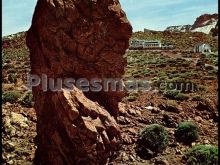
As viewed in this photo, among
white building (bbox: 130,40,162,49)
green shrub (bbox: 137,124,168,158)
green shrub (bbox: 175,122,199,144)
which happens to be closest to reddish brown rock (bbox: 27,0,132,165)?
green shrub (bbox: 137,124,168,158)

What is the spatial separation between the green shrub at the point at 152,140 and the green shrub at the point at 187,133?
0.91 m

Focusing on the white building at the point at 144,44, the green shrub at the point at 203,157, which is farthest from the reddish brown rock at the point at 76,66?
the white building at the point at 144,44

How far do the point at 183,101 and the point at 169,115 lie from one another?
14.6 feet

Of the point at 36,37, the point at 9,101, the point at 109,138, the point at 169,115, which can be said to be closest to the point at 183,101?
the point at 169,115

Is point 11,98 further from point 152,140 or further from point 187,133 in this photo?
point 187,133

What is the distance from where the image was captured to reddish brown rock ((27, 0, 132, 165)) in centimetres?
1133

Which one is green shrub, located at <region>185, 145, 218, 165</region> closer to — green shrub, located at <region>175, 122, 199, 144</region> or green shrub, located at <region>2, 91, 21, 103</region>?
green shrub, located at <region>175, 122, 199, 144</region>

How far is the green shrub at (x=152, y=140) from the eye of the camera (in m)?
14.4

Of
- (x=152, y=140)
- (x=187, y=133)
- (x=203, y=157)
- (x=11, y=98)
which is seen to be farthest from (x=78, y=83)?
(x=11, y=98)

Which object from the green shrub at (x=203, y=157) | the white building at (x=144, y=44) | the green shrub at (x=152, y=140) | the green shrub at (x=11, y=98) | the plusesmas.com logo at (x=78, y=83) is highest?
the white building at (x=144, y=44)

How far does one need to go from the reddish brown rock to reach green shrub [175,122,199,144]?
159 inches

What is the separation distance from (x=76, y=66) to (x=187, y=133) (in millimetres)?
5798

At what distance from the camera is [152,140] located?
577 inches

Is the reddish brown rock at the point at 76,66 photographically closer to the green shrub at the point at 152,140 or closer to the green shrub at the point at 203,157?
the green shrub at the point at 152,140
